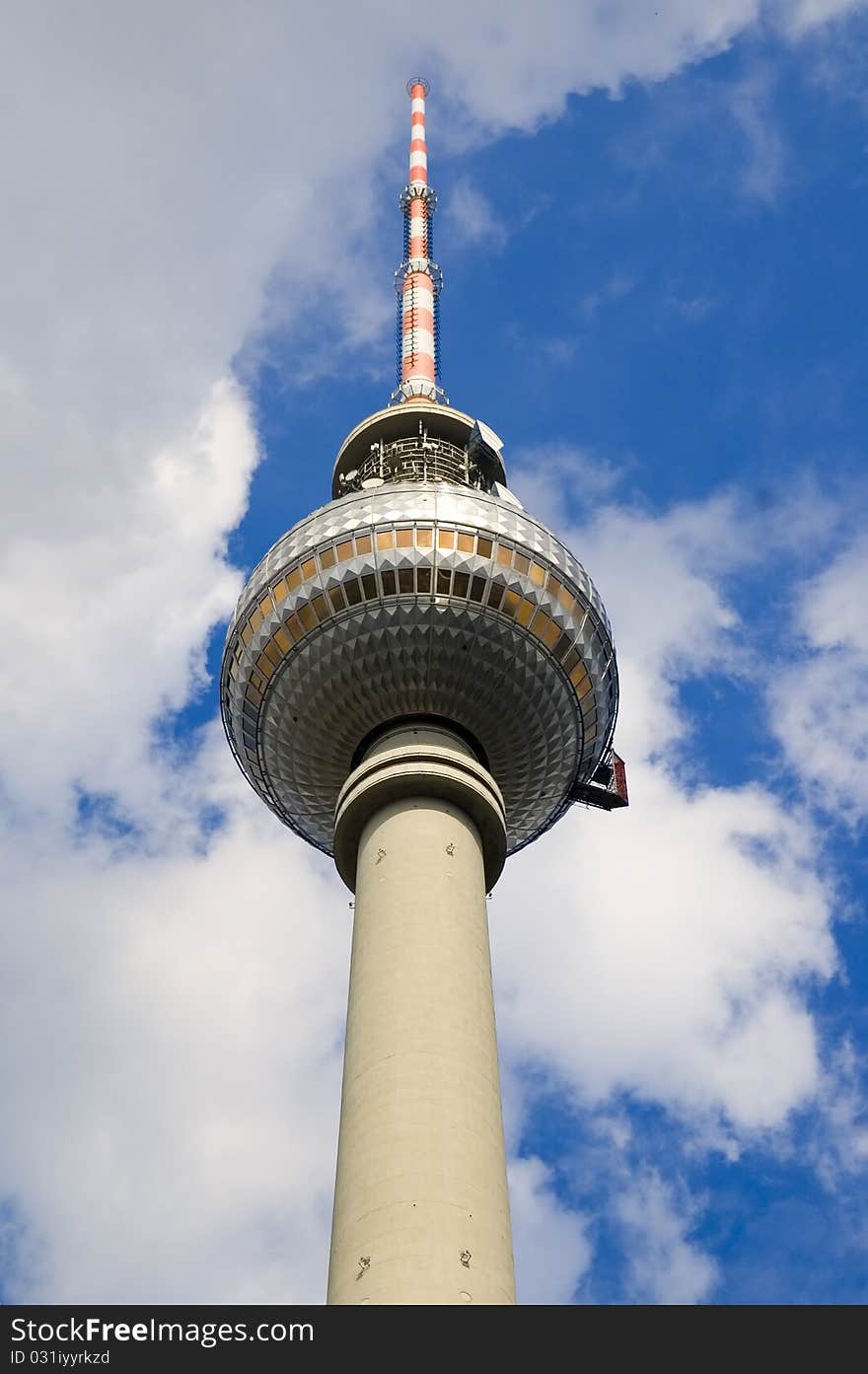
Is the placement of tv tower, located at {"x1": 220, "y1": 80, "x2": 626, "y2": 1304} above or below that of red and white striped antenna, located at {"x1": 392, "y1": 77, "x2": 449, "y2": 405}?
below

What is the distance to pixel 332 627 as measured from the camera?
4778 centimetres

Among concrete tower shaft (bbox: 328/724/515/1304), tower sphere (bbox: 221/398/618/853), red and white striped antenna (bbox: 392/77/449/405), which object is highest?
red and white striped antenna (bbox: 392/77/449/405)

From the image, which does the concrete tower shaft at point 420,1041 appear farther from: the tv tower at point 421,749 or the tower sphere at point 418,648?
the tower sphere at point 418,648

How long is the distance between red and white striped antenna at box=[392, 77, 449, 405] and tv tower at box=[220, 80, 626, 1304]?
9.00m

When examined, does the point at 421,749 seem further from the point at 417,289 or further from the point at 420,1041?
the point at 417,289

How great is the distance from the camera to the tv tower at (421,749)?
119 feet

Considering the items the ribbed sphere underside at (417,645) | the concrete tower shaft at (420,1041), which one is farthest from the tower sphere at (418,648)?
the concrete tower shaft at (420,1041)

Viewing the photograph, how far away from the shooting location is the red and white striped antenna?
66688 millimetres

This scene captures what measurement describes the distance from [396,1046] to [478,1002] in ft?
10.3

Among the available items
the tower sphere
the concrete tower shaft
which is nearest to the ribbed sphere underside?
the tower sphere

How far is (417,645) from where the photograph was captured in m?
47.3

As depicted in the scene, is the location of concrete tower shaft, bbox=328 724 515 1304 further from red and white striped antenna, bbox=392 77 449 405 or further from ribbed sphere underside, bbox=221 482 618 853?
red and white striped antenna, bbox=392 77 449 405

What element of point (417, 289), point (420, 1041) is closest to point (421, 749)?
point (420, 1041)
